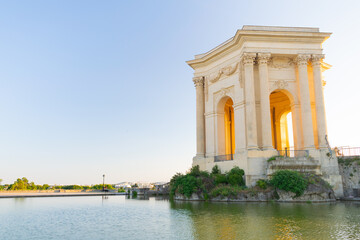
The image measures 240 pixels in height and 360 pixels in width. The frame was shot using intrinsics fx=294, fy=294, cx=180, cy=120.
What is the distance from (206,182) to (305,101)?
11.7 meters

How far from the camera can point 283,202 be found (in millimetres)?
21484

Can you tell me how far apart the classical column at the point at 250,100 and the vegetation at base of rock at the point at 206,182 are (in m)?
2.85

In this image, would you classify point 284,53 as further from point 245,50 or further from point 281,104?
point 281,104

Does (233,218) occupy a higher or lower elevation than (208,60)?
lower

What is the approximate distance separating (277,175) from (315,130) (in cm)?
852

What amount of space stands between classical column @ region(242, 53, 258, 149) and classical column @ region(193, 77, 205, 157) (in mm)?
7814

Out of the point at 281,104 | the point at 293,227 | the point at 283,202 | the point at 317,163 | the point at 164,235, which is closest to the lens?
the point at 164,235

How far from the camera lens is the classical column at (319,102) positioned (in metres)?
26.3

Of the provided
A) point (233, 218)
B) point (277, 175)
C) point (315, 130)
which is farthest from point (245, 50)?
point (233, 218)

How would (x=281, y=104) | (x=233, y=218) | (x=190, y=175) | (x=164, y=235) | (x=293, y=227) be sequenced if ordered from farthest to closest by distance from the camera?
(x=281, y=104) < (x=190, y=175) < (x=233, y=218) < (x=293, y=227) < (x=164, y=235)

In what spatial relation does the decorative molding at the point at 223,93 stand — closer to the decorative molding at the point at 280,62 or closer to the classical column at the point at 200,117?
the classical column at the point at 200,117

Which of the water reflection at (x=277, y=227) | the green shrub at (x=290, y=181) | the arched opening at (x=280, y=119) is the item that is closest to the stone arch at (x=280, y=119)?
the arched opening at (x=280, y=119)

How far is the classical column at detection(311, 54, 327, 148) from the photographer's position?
26.3 metres

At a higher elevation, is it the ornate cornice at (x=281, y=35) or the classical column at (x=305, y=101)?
the ornate cornice at (x=281, y=35)
